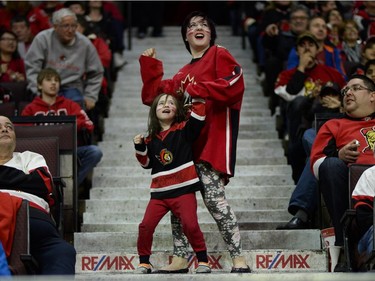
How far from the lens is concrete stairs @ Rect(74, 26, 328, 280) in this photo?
7.88 meters

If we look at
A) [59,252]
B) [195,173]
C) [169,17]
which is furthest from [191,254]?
[169,17]

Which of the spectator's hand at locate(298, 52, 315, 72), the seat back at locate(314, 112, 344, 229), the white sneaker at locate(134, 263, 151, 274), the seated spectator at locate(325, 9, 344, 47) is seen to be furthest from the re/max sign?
the seated spectator at locate(325, 9, 344, 47)

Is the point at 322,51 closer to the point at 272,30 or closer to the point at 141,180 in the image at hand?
the point at 272,30

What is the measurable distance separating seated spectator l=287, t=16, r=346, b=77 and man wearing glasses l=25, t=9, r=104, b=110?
166 centimetres

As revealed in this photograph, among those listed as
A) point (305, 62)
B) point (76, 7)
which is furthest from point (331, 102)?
point (76, 7)

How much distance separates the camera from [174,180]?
7.38 meters

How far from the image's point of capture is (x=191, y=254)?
7.85 m

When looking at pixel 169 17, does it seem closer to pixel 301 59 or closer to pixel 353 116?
pixel 301 59

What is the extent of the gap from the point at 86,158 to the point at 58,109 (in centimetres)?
48

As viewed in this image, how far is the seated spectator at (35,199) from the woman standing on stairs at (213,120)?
791mm

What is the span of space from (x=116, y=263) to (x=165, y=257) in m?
0.32

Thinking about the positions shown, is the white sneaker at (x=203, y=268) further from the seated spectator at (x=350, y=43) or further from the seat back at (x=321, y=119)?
the seated spectator at (x=350, y=43)

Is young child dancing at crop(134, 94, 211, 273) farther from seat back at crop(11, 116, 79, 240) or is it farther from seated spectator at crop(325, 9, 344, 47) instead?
seated spectator at crop(325, 9, 344, 47)

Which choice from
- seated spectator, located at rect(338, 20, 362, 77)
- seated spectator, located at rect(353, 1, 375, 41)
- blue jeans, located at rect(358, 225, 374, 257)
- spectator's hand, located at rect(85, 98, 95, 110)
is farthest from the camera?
seated spectator, located at rect(353, 1, 375, 41)
